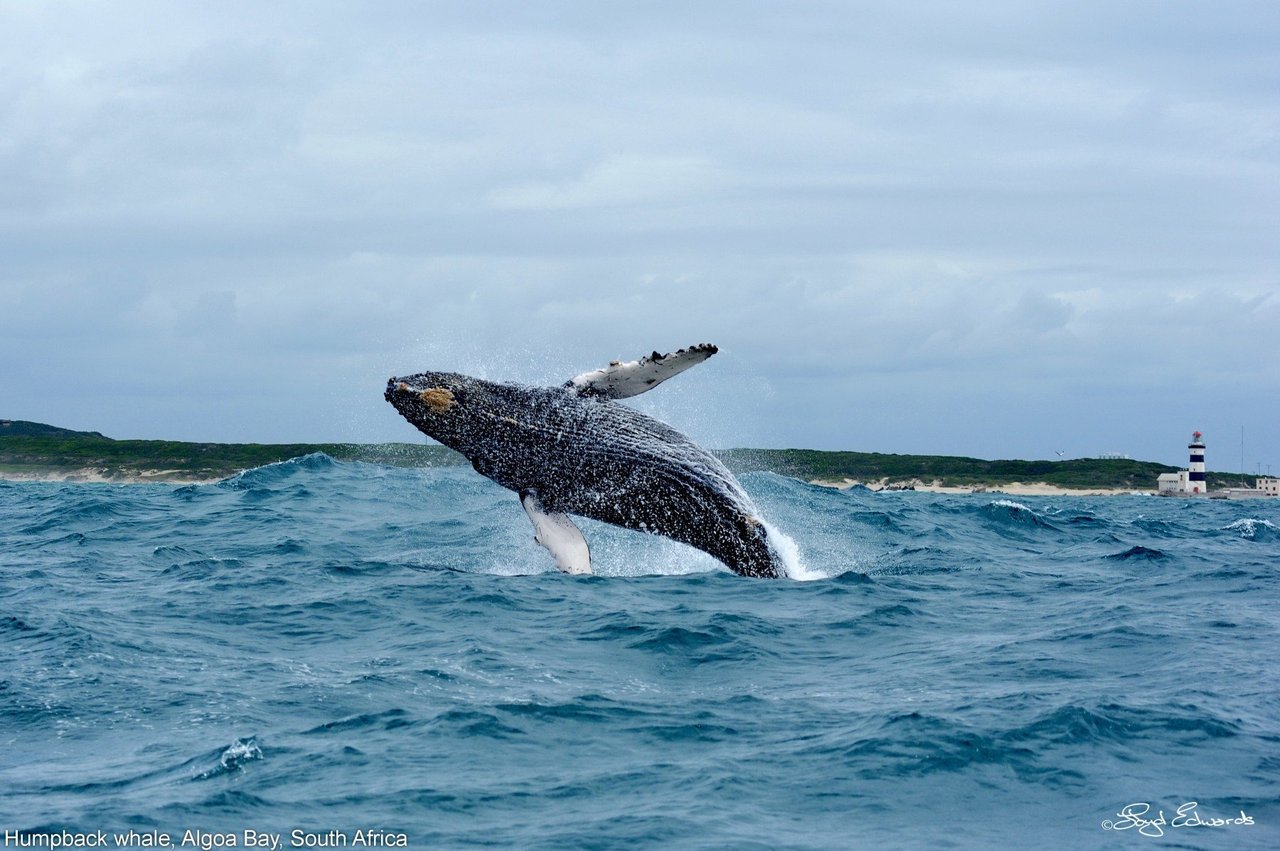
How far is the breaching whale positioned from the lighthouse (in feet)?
226

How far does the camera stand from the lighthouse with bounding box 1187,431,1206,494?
248 ft

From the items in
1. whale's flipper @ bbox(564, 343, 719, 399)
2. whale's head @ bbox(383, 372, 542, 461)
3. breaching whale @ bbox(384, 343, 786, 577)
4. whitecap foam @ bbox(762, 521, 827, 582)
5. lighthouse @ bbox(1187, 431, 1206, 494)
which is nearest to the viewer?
whale's flipper @ bbox(564, 343, 719, 399)

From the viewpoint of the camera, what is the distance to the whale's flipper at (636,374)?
513 inches

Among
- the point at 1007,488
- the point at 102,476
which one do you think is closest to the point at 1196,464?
the point at 1007,488

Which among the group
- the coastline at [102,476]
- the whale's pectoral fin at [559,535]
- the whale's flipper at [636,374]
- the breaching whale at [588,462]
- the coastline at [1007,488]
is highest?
the whale's flipper at [636,374]

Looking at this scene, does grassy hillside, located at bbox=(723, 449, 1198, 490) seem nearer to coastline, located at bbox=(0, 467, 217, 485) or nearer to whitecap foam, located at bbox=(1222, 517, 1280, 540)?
coastline, located at bbox=(0, 467, 217, 485)

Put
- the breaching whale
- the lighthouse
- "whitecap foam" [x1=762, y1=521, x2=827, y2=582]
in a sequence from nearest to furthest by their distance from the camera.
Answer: the breaching whale, "whitecap foam" [x1=762, y1=521, x2=827, y2=582], the lighthouse

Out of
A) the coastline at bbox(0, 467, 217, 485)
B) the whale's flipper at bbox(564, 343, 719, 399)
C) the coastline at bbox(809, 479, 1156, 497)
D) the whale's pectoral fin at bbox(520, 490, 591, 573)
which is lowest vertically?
the coastline at bbox(0, 467, 217, 485)

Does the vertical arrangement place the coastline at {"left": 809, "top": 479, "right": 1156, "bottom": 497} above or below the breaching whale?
below

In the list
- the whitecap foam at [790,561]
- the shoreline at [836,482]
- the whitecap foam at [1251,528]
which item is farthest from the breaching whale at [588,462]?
the shoreline at [836,482]

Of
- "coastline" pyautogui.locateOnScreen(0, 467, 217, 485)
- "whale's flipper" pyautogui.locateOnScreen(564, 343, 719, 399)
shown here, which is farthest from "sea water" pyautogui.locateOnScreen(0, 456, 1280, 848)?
"coastline" pyautogui.locateOnScreen(0, 467, 217, 485)

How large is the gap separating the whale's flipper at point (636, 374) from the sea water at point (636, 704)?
7.53 feet

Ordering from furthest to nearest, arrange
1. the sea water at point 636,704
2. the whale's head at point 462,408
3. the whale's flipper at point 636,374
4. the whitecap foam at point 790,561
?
the whitecap foam at point 790,561
the whale's head at point 462,408
the whale's flipper at point 636,374
the sea water at point 636,704

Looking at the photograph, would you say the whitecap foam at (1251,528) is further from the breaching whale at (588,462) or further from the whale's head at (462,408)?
the whale's head at (462,408)
